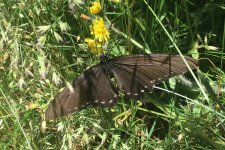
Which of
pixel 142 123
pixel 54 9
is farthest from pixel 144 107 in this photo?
pixel 54 9

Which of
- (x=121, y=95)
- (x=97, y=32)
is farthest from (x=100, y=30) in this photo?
(x=121, y=95)

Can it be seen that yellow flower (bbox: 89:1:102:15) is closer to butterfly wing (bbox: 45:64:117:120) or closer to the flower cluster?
the flower cluster

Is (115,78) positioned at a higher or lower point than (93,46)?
lower

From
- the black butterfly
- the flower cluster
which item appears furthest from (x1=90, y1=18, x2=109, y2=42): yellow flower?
the black butterfly

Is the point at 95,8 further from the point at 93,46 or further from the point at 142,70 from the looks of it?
the point at 142,70

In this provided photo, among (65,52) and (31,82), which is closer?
(31,82)

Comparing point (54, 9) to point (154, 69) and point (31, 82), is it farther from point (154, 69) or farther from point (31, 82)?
point (154, 69)
